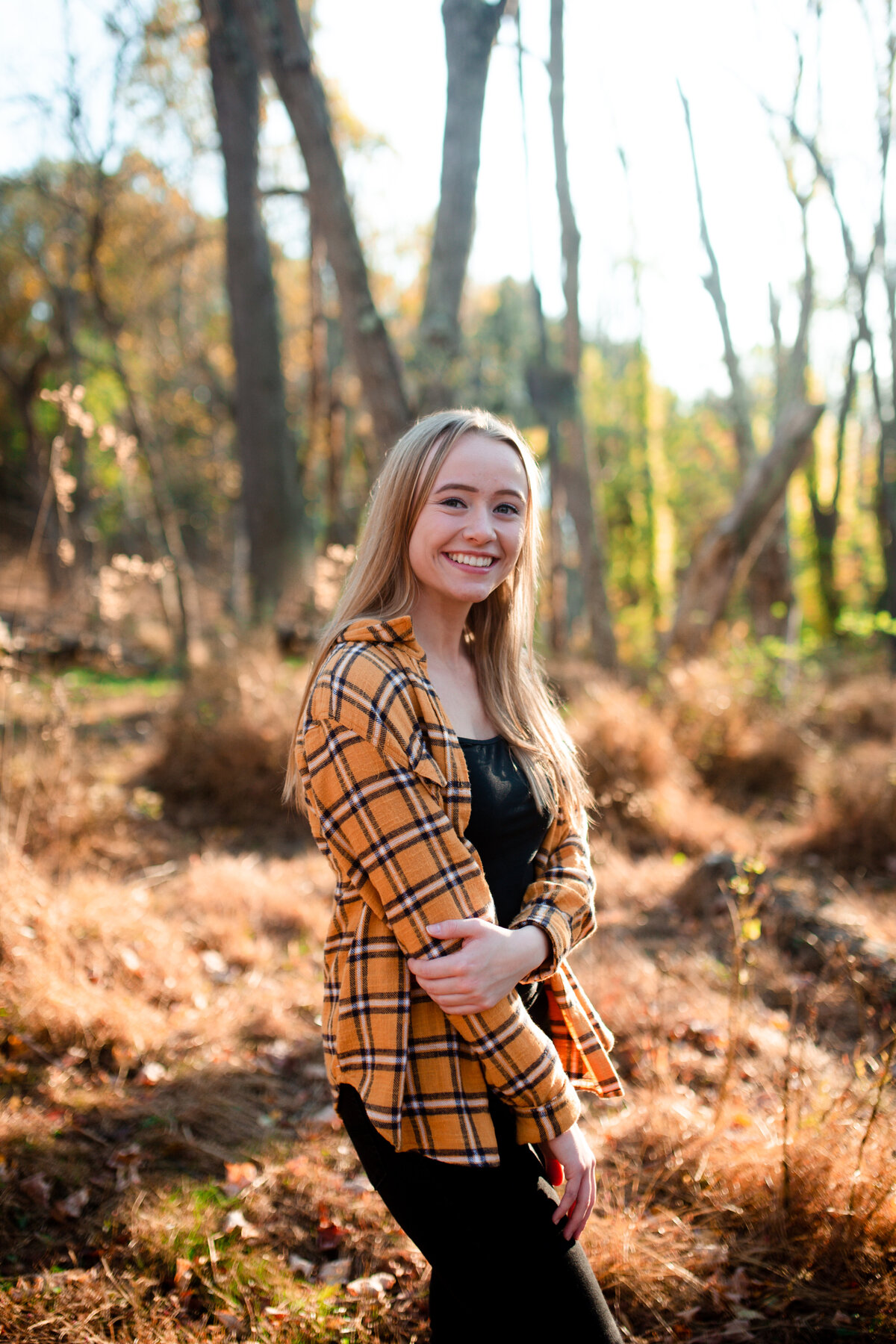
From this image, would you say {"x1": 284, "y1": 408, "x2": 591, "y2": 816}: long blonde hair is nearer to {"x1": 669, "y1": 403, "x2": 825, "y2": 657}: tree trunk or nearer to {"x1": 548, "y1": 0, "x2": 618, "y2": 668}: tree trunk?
{"x1": 548, "y1": 0, "x2": 618, "y2": 668}: tree trunk

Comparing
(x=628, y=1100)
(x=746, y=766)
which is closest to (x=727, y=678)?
(x=746, y=766)

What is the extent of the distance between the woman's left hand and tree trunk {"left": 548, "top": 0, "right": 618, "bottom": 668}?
770 cm

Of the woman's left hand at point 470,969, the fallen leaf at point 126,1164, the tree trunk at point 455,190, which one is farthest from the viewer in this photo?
the tree trunk at point 455,190

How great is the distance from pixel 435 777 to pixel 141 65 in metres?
11.1

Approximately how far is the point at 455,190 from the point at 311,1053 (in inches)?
217

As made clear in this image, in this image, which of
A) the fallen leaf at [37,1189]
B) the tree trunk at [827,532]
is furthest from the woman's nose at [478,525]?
the tree trunk at [827,532]

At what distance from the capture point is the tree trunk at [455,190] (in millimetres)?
5387

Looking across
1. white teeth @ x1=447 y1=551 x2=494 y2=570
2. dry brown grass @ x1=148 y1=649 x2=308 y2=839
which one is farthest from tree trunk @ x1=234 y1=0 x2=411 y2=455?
white teeth @ x1=447 y1=551 x2=494 y2=570

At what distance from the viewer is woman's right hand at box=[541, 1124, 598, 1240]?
4.75ft

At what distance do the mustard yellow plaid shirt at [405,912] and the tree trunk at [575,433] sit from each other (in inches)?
302

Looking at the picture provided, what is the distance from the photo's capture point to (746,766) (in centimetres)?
676

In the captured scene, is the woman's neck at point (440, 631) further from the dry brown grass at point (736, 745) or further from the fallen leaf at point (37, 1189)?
the dry brown grass at point (736, 745)

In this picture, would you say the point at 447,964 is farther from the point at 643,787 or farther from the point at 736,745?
the point at 736,745

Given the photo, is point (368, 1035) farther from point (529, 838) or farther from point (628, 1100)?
point (628, 1100)
